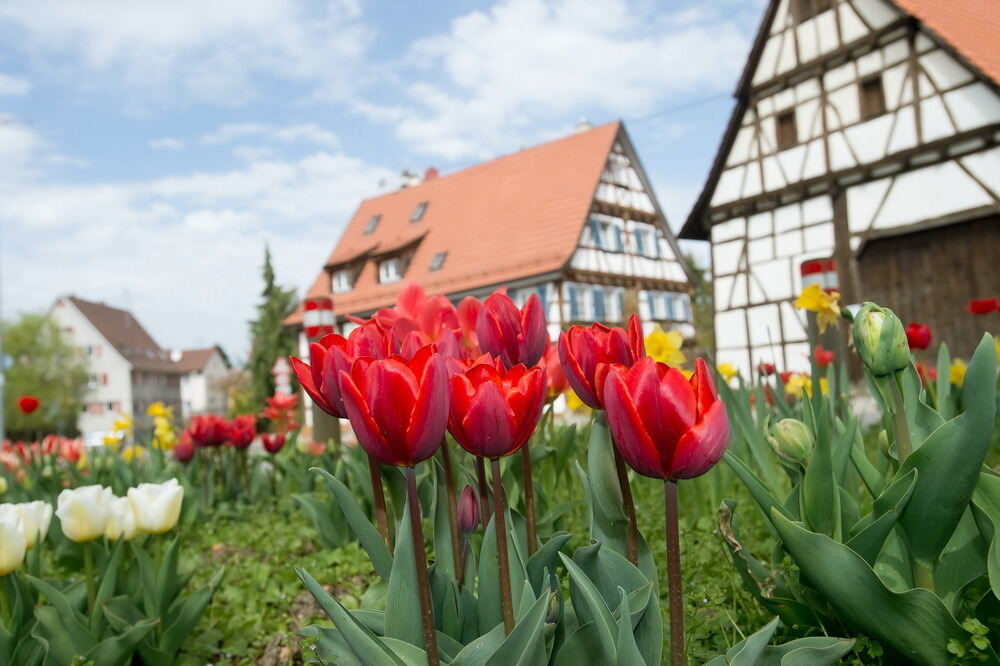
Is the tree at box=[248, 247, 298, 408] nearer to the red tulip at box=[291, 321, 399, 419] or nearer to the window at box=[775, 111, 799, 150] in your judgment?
the window at box=[775, 111, 799, 150]

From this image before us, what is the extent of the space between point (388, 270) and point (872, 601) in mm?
21520

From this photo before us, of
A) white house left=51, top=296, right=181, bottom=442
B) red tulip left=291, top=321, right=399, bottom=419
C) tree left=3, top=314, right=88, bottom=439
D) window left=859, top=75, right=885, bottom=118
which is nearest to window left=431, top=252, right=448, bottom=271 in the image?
window left=859, top=75, right=885, bottom=118

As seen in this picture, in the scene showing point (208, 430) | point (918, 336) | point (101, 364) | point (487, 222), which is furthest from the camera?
point (101, 364)

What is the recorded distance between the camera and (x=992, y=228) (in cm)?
1034

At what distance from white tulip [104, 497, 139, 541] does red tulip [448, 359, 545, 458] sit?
136 cm

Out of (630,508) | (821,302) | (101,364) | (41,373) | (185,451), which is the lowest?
(185,451)

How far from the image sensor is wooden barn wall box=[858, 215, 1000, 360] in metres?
10.5

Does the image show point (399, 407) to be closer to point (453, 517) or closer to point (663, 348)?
point (453, 517)

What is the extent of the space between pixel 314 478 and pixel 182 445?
0.74 meters

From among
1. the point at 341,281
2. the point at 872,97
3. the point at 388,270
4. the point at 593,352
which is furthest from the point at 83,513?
the point at 341,281

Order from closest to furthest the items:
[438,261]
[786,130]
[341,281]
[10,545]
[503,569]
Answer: [503,569]
[10,545]
[786,130]
[438,261]
[341,281]

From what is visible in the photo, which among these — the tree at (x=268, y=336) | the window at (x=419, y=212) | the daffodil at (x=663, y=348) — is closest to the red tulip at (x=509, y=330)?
the daffodil at (x=663, y=348)

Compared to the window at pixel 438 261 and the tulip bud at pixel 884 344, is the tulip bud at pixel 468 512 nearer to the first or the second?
the tulip bud at pixel 884 344

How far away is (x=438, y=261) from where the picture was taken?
20.6 metres
